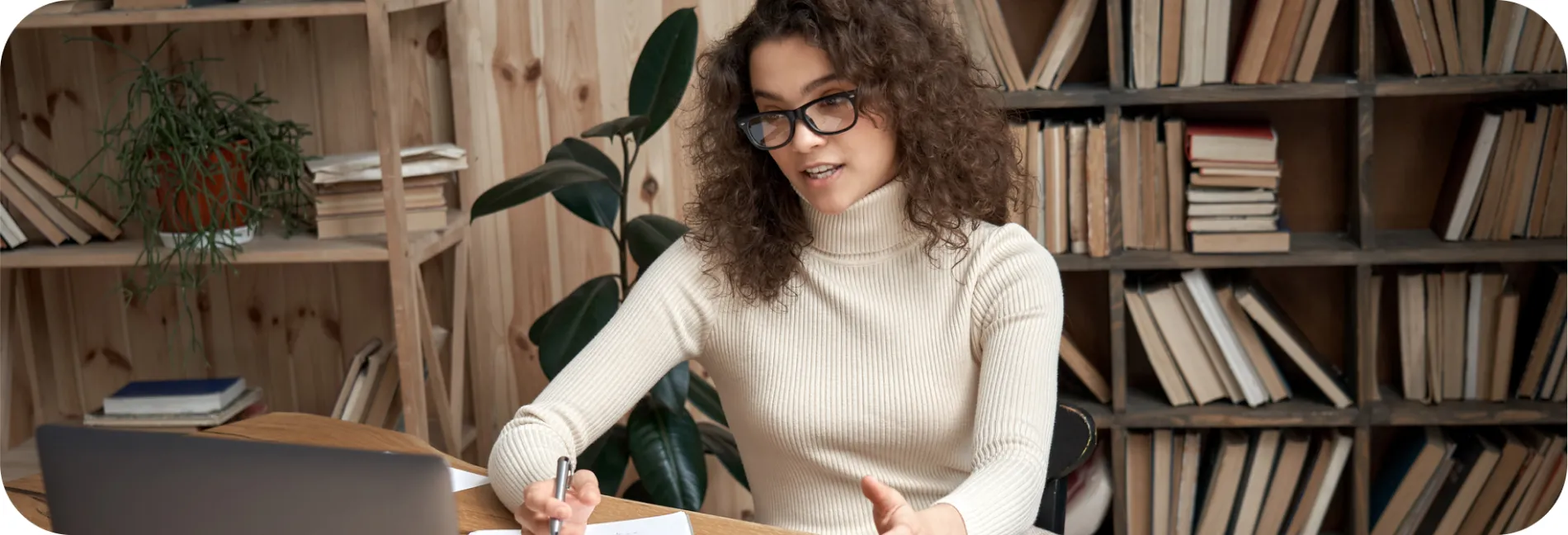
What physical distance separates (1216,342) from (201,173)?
5.96ft

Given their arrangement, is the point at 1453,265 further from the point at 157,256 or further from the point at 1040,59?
the point at 157,256

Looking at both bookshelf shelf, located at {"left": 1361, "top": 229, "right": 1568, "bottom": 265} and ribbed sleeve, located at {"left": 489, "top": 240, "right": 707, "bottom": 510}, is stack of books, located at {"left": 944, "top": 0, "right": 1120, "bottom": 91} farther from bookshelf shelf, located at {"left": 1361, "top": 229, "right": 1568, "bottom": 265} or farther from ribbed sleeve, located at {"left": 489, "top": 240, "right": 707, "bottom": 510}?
ribbed sleeve, located at {"left": 489, "top": 240, "right": 707, "bottom": 510}

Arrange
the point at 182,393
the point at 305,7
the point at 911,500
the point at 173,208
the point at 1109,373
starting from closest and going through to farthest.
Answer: the point at 911,500 → the point at 305,7 → the point at 173,208 → the point at 182,393 → the point at 1109,373

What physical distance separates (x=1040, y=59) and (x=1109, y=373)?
2.32 feet

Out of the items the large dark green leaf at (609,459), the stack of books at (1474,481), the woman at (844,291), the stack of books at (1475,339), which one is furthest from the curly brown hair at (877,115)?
the stack of books at (1474,481)

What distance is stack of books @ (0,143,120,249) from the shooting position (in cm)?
236

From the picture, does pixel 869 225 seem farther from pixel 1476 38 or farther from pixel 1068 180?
pixel 1476 38

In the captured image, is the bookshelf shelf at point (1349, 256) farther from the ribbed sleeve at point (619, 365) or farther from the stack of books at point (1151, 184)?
the ribbed sleeve at point (619, 365)

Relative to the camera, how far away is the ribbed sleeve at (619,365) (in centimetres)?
143

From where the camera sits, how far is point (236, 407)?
8.25 ft

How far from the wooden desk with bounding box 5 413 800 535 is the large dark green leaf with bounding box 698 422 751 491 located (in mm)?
797

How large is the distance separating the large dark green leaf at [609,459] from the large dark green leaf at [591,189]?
0.36 m

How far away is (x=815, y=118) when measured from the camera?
1.45 meters

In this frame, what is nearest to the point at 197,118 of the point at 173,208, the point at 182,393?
the point at 173,208
